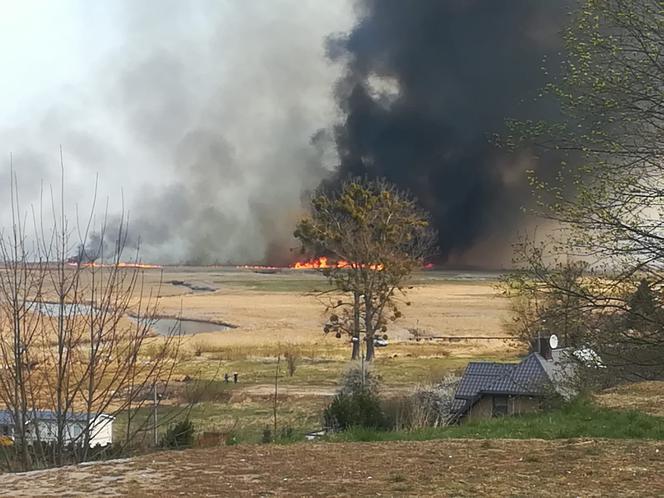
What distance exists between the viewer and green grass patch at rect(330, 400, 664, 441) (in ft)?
39.2

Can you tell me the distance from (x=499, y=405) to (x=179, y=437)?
1103cm

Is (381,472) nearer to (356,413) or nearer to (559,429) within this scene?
(559,429)

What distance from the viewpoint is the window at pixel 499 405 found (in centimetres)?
2297

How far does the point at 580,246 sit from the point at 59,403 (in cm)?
702

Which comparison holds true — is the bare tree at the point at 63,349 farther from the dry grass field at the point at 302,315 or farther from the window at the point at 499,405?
the dry grass field at the point at 302,315

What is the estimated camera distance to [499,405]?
76.3 ft

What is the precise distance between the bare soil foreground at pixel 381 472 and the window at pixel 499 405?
12498 mm

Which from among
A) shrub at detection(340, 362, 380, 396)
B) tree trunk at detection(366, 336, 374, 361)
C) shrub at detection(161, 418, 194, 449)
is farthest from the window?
tree trunk at detection(366, 336, 374, 361)

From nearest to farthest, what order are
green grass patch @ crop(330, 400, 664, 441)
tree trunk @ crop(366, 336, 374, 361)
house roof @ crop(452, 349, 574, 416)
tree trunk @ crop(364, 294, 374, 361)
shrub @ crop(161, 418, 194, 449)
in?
1. green grass patch @ crop(330, 400, 664, 441)
2. shrub @ crop(161, 418, 194, 449)
3. house roof @ crop(452, 349, 574, 416)
4. tree trunk @ crop(366, 336, 374, 361)
5. tree trunk @ crop(364, 294, 374, 361)

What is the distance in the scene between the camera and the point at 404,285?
47.6 meters

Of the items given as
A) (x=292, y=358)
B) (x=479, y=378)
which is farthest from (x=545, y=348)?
(x=292, y=358)

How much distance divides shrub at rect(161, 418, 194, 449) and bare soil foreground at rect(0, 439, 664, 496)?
357cm

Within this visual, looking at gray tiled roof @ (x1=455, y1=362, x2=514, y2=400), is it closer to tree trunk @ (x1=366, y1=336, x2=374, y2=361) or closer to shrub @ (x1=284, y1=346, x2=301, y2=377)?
shrub @ (x1=284, y1=346, x2=301, y2=377)

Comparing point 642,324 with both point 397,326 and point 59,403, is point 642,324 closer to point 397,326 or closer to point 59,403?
point 59,403
